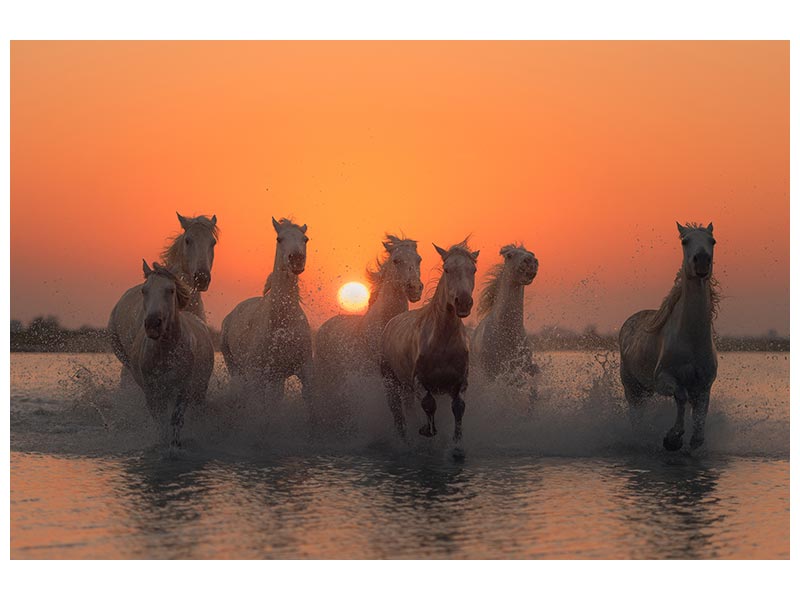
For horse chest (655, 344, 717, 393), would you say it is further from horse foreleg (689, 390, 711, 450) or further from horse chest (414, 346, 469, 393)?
horse chest (414, 346, 469, 393)

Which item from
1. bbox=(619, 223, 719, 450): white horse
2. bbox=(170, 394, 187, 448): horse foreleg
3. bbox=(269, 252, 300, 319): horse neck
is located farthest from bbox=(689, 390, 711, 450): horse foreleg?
bbox=(170, 394, 187, 448): horse foreleg

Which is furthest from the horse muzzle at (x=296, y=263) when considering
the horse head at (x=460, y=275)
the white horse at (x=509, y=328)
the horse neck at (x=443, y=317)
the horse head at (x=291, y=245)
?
the white horse at (x=509, y=328)

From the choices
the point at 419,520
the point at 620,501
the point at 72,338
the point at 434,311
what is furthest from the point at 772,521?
the point at 72,338

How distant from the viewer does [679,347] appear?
11.8 meters

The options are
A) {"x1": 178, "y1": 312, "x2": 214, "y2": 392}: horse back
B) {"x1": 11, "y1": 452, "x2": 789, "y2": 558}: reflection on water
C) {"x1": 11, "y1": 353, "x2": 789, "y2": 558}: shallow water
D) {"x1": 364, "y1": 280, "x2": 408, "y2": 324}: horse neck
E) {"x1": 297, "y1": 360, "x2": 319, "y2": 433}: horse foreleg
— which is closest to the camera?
{"x1": 11, "y1": 452, "x2": 789, "y2": 558}: reflection on water

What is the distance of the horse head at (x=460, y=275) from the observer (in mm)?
10938

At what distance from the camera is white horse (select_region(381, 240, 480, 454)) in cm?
1108

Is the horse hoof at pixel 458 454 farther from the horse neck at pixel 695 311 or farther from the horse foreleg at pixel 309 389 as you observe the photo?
the horse neck at pixel 695 311

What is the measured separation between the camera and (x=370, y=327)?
45.2ft

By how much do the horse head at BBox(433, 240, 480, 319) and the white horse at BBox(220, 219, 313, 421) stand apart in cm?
232

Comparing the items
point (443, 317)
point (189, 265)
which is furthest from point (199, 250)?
point (443, 317)

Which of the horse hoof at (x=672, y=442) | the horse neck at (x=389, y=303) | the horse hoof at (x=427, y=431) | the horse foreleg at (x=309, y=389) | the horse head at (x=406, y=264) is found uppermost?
the horse head at (x=406, y=264)

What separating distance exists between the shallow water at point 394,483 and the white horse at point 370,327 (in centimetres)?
36

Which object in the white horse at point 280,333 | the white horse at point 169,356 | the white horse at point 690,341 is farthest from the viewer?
the white horse at point 280,333
